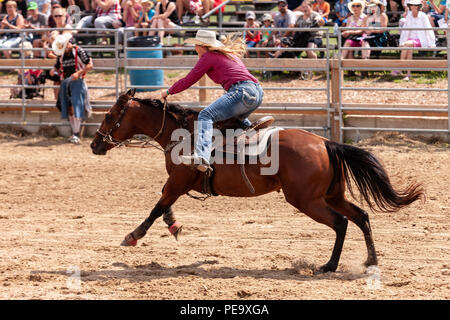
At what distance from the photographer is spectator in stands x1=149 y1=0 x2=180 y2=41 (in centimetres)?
1513

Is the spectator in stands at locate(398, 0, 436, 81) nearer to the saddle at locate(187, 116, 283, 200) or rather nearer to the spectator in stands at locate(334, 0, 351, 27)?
the spectator in stands at locate(334, 0, 351, 27)

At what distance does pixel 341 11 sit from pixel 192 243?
913cm

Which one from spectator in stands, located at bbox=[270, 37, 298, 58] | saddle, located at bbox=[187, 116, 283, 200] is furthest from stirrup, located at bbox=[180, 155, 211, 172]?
spectator in stands, located at bbox=[270, 37, 298, 58]

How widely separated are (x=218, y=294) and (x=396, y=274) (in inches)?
66.6

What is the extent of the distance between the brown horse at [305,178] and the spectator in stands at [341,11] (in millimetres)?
8819

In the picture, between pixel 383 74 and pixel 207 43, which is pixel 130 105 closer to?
pixel 207 43

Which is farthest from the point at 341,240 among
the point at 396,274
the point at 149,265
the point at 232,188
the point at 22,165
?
the point at 22,165

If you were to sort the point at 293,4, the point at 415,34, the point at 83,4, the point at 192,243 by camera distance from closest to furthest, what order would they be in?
the point at 192,243 < the point at 415,34 < the point at 293,4 < the point at 83,4

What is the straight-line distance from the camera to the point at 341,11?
1533 cm

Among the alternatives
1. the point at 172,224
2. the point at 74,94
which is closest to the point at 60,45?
the point at 74,94

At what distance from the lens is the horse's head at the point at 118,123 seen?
7250 mm

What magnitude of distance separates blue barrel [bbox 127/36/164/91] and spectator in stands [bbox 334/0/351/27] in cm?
402

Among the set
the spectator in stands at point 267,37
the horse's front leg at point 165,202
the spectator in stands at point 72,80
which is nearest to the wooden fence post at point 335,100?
the spectator in stands at point 267,37

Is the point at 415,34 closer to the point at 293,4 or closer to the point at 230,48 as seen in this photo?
the point at 293,4
